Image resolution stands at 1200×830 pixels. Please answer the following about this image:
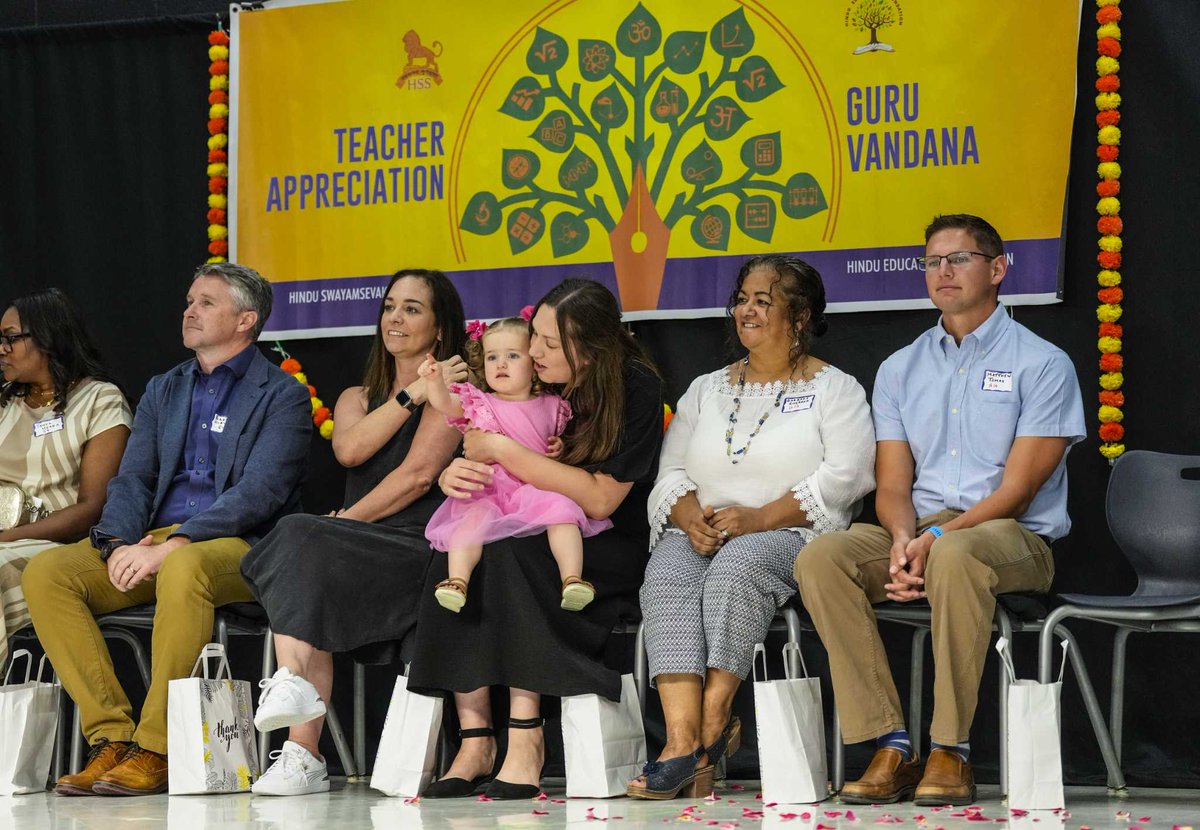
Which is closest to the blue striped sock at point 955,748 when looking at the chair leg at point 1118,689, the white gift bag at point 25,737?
the chair leg at point 1118,689

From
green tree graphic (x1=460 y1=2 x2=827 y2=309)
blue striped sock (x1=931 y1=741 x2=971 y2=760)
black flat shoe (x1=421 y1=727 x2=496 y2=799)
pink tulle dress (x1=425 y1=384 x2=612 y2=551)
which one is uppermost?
green tree graphic (x1=460 y1=2 x2=827 y2=309)

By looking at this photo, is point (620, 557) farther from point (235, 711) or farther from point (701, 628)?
point (235, 711)

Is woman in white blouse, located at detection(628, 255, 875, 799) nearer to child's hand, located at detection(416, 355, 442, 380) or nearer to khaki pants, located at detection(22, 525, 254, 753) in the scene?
child's hand, located at detection(416, 355, 442, 380)

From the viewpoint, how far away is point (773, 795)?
10.6 feet

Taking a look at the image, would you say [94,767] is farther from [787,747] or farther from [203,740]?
[787,747]

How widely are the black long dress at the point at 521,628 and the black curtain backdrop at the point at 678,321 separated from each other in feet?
0.43

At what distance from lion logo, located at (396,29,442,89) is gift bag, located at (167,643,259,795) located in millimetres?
1875

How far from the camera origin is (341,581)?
140 inches

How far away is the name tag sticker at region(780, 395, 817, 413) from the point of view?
3.69 m

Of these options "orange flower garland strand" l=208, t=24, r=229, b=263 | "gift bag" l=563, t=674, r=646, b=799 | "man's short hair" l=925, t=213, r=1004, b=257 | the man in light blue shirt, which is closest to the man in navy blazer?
"orange flower garland strand" l=208, t=24, r=229, b=263

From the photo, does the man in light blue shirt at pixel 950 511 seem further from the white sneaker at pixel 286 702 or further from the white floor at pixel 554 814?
the white sneaker at pixel 286 702

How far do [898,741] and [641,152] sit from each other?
184 centimetres

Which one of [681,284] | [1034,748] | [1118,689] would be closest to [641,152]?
[681,284]

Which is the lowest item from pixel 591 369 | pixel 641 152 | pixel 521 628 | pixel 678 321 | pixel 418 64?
pixel 521 628
